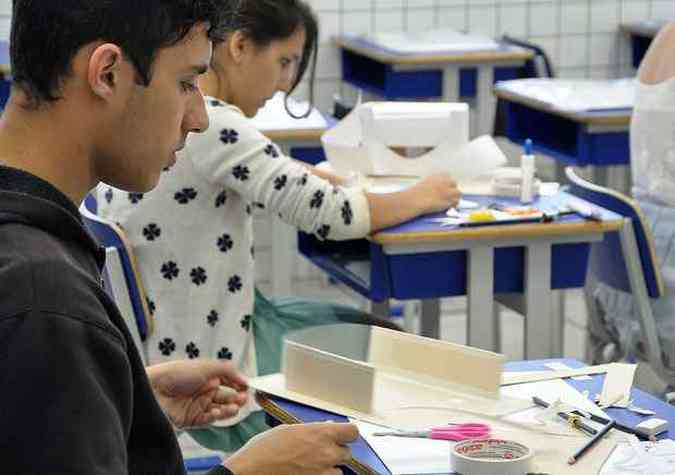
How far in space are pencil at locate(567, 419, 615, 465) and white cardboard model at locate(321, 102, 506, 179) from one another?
1.79 metres

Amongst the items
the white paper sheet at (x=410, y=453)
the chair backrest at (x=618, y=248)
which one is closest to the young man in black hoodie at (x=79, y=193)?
the white paper sheet at (x=410, y=453)

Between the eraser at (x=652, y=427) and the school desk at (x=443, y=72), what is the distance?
13.5ft

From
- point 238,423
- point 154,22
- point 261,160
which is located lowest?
point 238,423

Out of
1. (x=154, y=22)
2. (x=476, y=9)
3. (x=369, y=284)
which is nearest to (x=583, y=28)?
(x=476, y=9)

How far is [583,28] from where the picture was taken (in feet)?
22.1

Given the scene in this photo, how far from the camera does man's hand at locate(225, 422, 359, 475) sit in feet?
5.06

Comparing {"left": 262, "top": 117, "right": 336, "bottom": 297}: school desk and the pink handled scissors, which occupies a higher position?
the pink handled scissors

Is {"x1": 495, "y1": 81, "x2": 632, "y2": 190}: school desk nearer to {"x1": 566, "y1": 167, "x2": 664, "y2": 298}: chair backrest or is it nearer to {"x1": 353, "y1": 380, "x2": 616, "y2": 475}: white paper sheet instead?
{"x1": 566, "y1": 167, "x2": 664, "y2": 298}: chair backrest

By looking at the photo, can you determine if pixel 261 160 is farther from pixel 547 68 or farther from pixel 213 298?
pixel 547 68

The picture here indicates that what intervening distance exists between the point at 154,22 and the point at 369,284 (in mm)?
2088

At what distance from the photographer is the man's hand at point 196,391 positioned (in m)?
1.94

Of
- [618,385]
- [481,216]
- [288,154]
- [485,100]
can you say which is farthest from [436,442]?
[485,100]

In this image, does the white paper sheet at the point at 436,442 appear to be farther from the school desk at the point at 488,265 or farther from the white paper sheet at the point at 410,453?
the school desk at the point at 488,265

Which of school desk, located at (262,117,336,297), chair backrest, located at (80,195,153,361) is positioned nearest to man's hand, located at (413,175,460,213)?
chair backrest, located at (80,195,153,361)
